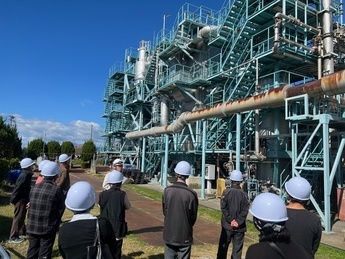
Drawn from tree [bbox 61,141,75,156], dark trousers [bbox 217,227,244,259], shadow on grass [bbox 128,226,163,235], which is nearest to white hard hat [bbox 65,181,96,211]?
dark trousers [bbox 217,227,244,259]

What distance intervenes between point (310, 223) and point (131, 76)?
3444 centimetres

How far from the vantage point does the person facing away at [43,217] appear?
4.24m

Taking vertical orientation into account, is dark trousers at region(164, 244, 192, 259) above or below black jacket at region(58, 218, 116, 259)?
below

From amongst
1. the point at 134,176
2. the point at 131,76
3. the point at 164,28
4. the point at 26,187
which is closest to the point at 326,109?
the point at 26,187

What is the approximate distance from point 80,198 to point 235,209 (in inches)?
126

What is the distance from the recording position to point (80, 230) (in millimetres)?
2445

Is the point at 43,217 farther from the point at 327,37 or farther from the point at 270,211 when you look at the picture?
the point at 327,37

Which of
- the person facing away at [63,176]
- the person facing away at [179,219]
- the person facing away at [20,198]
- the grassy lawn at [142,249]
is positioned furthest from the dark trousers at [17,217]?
the person facing away at [179,219]

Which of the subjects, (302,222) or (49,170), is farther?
(49,170)

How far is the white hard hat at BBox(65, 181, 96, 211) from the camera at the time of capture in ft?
8.55

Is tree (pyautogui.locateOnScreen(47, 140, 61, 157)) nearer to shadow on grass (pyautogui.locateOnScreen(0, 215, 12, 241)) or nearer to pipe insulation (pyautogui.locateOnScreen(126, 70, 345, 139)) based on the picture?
pipe insulation (pyautogui.locateOnScreen(126, 70, 345, 139))

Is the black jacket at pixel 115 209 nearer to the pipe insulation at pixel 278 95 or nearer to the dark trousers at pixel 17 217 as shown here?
the dark trousers at pixel 17 217

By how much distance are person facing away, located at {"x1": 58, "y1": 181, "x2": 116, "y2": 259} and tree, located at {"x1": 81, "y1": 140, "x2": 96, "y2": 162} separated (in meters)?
40.4

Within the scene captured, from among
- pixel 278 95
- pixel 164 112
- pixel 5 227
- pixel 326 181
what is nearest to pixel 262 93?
pixel 278 95
